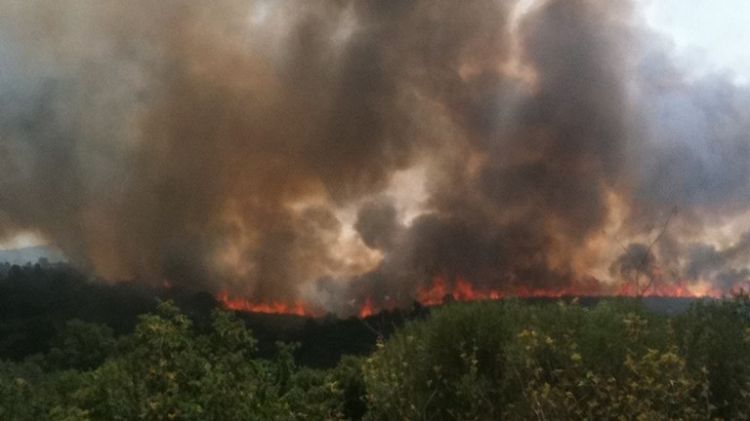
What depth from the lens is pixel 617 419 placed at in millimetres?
8180

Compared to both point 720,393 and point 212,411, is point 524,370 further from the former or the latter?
point 212,411

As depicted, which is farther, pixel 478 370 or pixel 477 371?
pixel 478 370

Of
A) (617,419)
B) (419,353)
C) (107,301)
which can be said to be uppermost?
(107,301)

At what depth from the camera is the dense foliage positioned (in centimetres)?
841

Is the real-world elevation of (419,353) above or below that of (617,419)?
above

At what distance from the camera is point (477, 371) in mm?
10383

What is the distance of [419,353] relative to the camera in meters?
10.6

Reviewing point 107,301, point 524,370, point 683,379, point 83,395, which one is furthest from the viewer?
point 107,301

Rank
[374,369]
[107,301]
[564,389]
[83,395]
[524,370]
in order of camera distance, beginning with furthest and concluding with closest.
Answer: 1. [107,301]
2. [83,395]
3. [374,369]
4. [524,370]
5. [564,389]

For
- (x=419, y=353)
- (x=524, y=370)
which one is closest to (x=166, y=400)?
(x=419, y=353)

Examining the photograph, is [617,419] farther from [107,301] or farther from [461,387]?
[107,301]

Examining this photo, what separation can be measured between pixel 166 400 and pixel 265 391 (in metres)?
1.73

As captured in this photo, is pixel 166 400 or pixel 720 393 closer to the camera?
pixel 720 393

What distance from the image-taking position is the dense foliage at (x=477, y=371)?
27.6 feet
